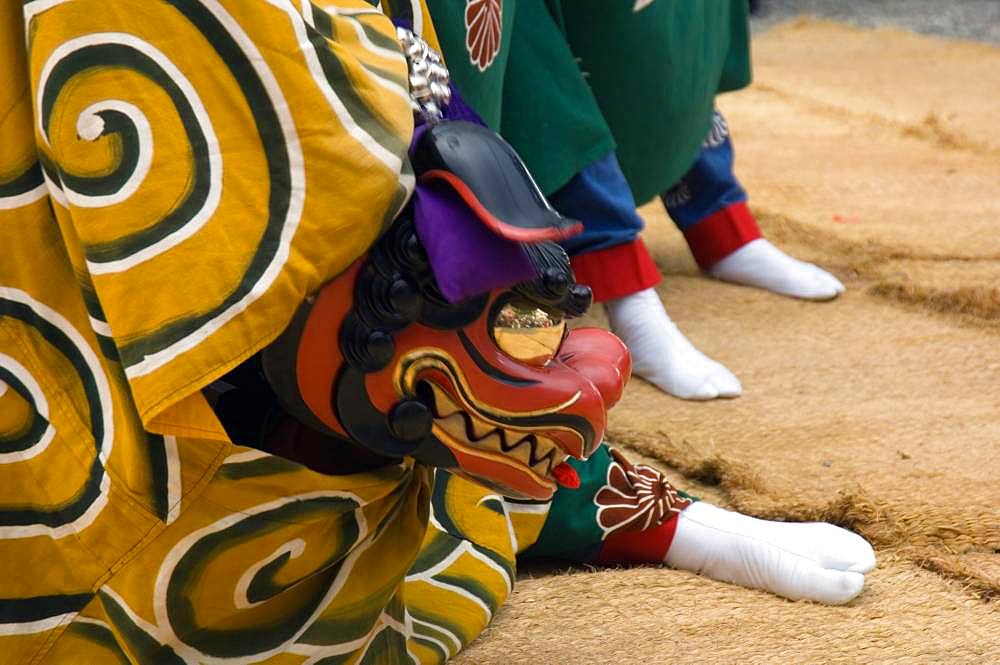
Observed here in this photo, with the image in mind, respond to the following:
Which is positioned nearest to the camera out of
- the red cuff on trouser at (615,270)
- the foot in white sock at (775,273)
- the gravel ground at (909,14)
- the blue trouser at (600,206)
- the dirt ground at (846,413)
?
the dirt ground at (846,413)

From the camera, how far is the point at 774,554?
3.45ft

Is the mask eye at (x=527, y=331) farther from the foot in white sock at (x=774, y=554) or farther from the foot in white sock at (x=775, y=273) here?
the foot in white sock at (x=775, y=273)

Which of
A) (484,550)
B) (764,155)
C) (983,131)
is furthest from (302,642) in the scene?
(983,131)

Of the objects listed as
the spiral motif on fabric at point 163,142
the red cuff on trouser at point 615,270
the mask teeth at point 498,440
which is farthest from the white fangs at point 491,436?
the red cuff on trouser at point 615,270

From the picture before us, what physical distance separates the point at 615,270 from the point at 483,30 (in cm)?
56

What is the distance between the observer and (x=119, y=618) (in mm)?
732

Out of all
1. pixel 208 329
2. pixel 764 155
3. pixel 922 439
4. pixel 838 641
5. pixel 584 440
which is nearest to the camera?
pixel 208 329

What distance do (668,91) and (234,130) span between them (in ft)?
Result: 3.05

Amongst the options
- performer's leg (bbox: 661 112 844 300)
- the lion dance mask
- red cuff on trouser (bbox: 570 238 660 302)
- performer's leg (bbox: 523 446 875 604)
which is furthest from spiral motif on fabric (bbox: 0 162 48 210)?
performer's leg (bbox: 661 112 844 300)

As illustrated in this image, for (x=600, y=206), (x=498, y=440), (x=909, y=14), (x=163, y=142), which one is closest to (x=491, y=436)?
(x=498, y=440)

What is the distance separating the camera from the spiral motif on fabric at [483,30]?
3.24 feet

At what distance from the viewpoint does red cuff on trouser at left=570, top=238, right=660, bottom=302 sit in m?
1.51

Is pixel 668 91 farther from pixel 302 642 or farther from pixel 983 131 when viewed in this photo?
pixel 983 131

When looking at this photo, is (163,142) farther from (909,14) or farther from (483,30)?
(909,14)
